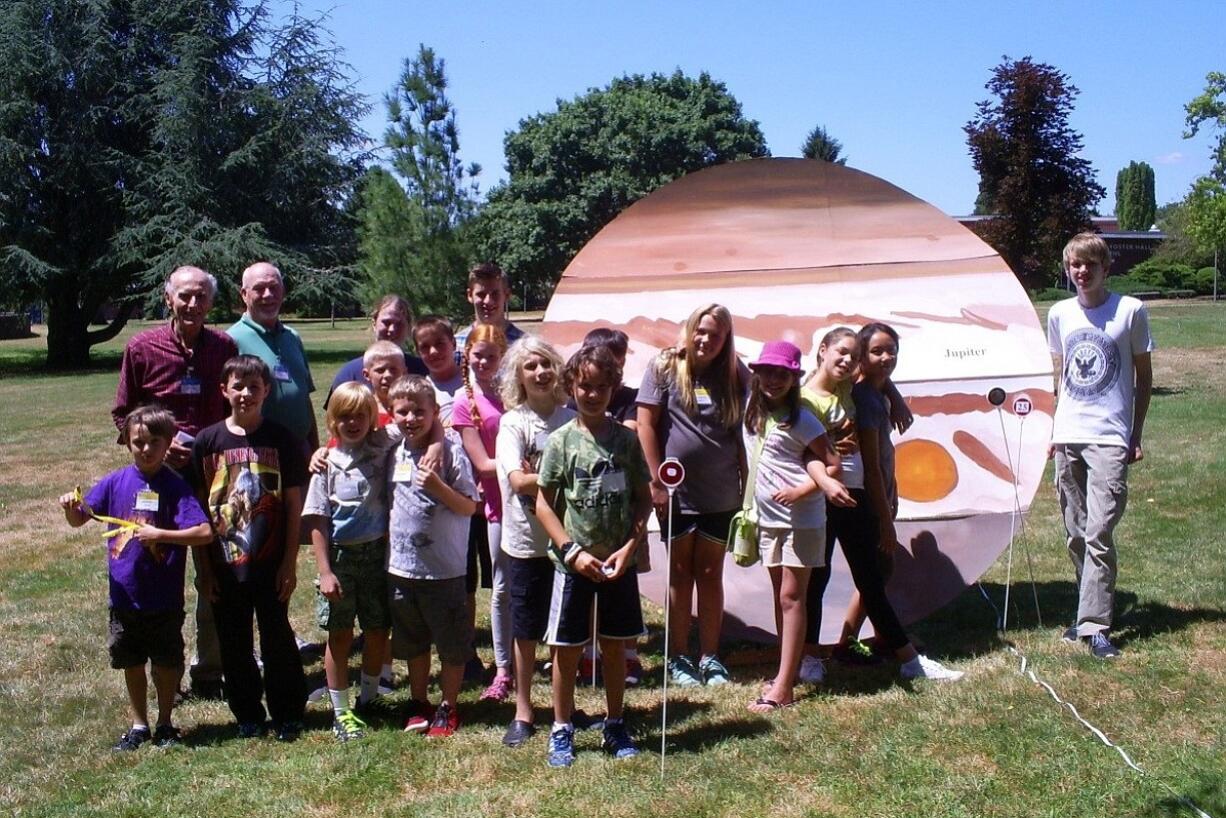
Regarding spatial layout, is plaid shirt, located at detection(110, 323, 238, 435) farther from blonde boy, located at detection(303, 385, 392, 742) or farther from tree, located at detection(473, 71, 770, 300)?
tree, located at detection(473, 71, 770, 300)

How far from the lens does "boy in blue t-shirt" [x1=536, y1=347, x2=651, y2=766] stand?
3.98m

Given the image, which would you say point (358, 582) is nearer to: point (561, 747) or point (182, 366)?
point (561, 747)

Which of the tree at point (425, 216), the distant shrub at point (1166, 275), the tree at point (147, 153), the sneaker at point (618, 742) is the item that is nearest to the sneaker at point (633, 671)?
the sneaker at point (618, 742)

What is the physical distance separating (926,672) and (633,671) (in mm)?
1236

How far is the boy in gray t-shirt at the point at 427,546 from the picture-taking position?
165 inches

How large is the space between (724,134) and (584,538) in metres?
37.1

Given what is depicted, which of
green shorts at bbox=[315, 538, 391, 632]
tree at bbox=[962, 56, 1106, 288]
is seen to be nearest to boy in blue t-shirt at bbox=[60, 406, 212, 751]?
green shorts at bbox=[315, 538, 391, 632]

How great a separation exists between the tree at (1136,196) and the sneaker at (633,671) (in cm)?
9897

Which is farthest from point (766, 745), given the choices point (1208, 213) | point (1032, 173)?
point (1208, 213)

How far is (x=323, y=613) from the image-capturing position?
4.49 metres

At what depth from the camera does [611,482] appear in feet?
13.1

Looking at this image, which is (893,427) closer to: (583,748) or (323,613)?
(583,748)

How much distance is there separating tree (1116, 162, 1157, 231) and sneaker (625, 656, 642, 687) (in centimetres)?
9897

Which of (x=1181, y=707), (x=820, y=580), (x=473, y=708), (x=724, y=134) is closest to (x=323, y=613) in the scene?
(x=473, y=708)
